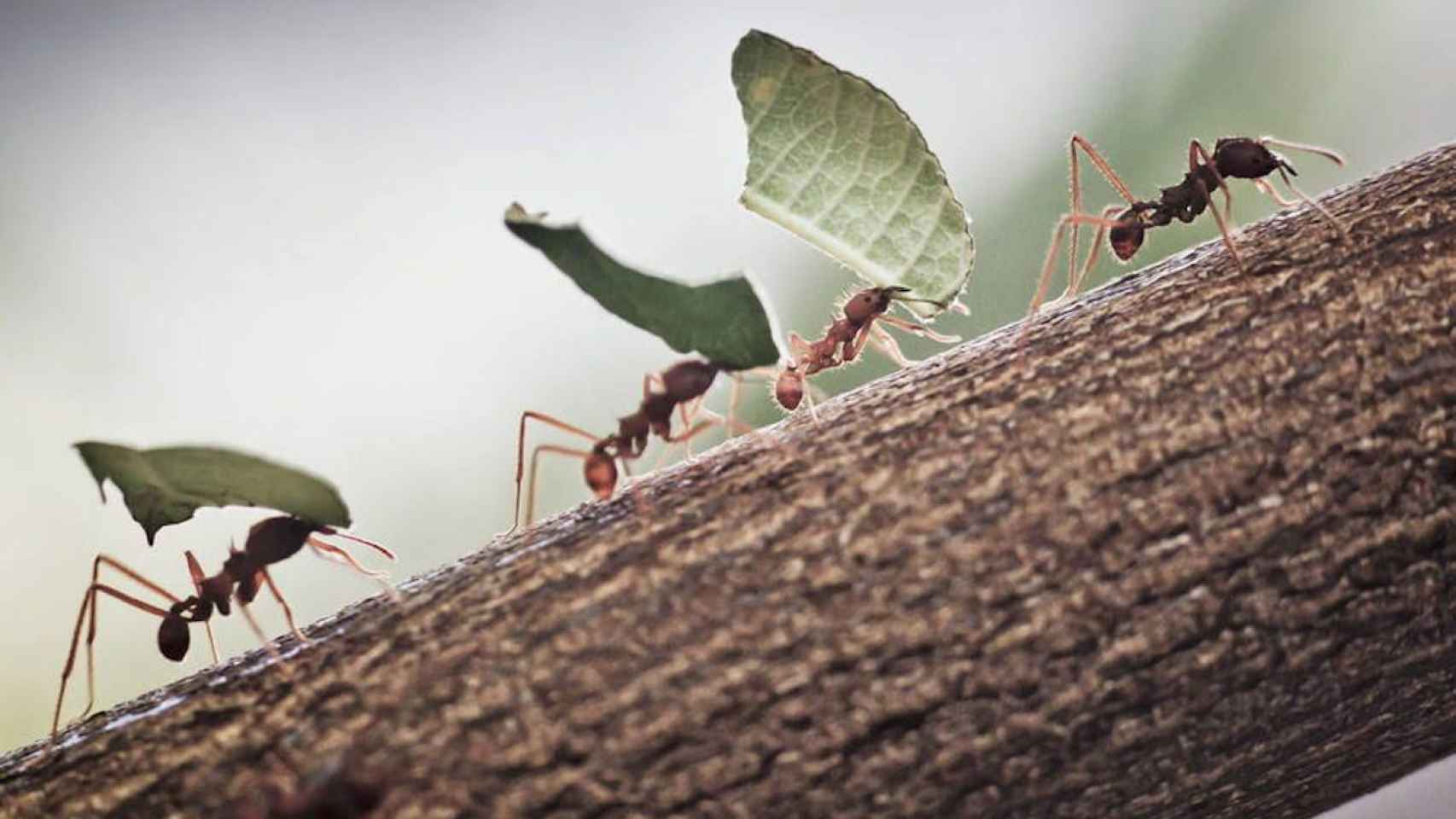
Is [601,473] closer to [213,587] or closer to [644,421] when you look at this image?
[644,421]

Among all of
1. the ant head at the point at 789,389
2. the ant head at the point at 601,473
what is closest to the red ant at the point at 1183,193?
the ant head at the point at 789,389

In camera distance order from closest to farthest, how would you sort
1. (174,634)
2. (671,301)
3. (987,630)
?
(987,630) < (671,301) < (174,634)

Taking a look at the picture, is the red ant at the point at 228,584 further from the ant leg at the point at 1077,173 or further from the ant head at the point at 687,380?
the ant leg at the point at 1077,173

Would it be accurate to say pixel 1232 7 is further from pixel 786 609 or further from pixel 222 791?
pixel 222 791

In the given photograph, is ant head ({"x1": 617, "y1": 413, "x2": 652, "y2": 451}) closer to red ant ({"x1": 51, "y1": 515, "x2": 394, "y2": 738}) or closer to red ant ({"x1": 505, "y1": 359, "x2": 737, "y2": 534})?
red ant ({"x1": 505, "y1": 359, "x2": 737, "y2": 534})

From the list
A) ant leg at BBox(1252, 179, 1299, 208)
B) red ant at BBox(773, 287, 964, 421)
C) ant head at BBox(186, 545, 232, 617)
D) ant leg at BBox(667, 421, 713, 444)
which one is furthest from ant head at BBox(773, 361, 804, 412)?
ant head at BBox(186, 545, 232, 617)

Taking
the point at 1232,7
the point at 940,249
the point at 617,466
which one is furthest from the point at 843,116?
the point at 1232,7

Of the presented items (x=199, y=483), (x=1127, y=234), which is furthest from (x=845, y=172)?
(x=199, y=483)
